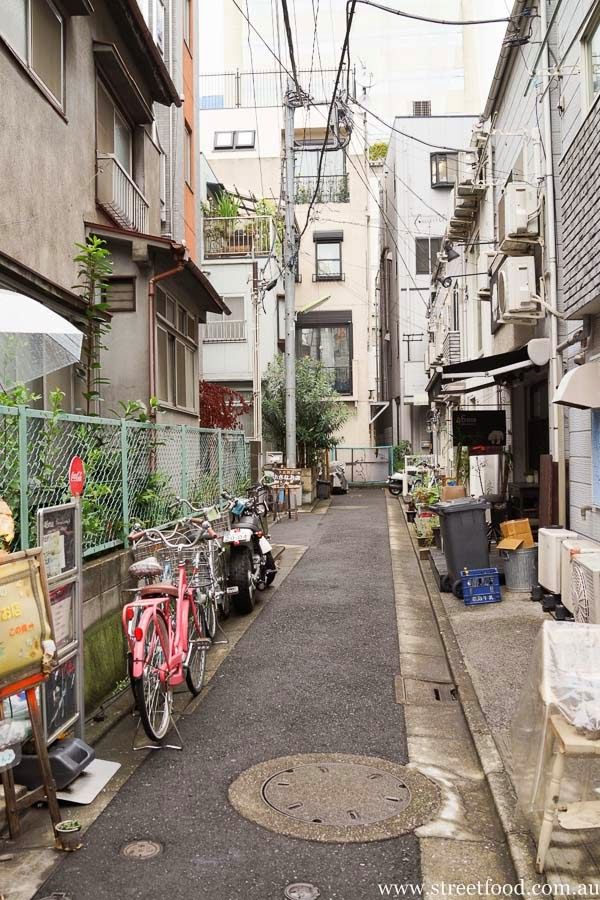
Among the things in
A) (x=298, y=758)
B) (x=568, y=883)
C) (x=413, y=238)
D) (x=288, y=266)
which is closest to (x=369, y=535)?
(x=288, y=266)

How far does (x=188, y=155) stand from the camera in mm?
16969

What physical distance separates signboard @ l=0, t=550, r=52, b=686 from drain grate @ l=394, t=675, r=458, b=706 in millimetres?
3429

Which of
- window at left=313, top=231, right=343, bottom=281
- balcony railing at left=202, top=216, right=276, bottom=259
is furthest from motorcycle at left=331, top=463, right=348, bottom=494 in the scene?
balcony railing at left=202, top=216, right=276, bottom=259

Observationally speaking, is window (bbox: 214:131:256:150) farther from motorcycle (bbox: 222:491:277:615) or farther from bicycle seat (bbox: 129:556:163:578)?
bicycle seat (bbox: 129:556:163:578)

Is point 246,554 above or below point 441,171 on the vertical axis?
below

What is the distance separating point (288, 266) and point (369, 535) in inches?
362

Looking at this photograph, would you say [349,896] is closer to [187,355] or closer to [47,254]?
[47,254]

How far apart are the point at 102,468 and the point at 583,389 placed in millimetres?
4855

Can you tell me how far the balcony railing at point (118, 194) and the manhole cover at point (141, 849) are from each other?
8.28m

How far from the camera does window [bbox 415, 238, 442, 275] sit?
34.0m

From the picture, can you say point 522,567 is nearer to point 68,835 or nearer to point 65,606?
point 65,606

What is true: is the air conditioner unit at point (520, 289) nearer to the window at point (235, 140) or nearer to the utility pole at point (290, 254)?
the utility pole at point (290, 254)

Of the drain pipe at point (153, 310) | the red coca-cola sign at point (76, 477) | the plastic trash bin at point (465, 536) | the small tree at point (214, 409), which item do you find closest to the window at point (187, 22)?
the small tree at point (214, 409)

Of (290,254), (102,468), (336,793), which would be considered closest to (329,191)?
(290,254)
